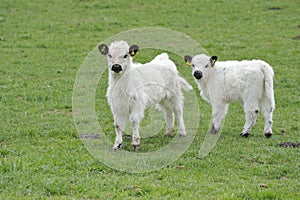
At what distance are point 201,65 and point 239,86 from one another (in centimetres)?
116

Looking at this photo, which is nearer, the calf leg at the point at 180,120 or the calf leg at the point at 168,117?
the calf leg at the point at 180,120

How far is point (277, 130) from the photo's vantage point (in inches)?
497

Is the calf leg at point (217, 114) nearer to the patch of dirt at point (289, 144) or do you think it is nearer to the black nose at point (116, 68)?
the patch of dirt at point (289, 144)

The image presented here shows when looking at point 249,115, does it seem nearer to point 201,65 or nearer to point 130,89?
point 201,65

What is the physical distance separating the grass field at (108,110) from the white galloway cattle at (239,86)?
0.47 metres

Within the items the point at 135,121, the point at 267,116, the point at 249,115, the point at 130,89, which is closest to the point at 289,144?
the point at 267,116

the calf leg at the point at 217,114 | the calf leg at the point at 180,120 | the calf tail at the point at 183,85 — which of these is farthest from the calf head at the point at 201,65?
the calf leg at the point at 180,120

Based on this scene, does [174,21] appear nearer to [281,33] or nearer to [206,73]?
[281,33]

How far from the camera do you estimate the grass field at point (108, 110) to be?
821cm

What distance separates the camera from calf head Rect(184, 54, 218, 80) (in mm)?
12703

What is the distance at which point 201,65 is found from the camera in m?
12.9

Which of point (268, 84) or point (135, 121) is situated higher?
point (268, 84)

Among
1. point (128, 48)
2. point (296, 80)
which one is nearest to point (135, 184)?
point (128, 48)

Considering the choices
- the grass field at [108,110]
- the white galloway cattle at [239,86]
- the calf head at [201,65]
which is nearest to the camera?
the grass field at [108,110]
